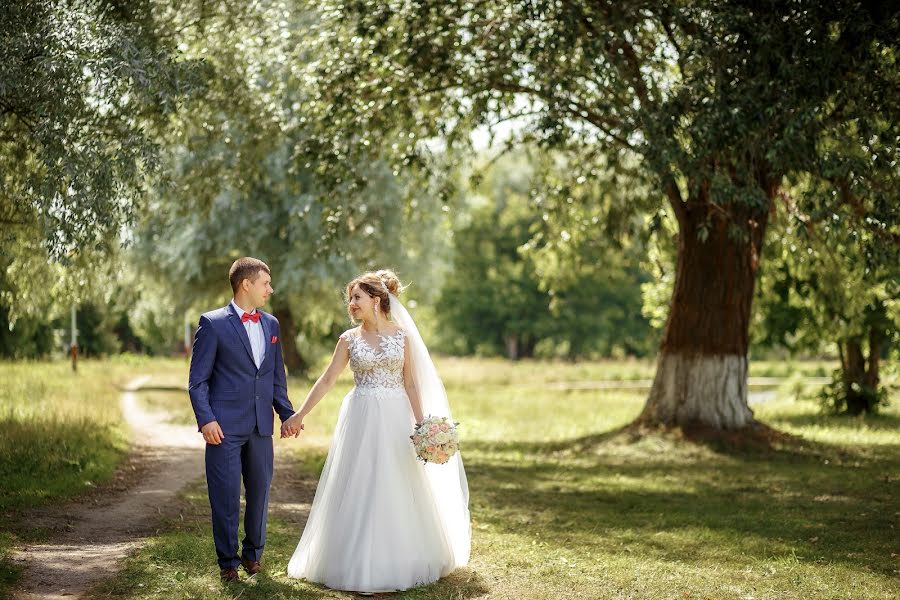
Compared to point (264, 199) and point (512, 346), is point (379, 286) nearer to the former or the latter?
point (264, 199)

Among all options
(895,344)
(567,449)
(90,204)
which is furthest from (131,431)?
(895,344)

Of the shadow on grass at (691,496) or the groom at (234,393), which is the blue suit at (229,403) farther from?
the shadow on grass at (691,496)

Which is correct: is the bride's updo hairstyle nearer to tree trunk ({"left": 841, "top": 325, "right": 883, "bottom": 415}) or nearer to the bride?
the bride

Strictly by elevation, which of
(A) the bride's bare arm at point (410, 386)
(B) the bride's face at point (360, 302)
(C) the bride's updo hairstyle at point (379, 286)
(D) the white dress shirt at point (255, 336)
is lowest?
(A) the bride's bare arm at point (410, 386)

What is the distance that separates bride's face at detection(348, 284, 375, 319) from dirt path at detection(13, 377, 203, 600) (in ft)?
8.16

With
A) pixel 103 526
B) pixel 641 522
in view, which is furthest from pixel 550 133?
pixel 103 526

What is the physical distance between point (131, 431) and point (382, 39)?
7693 mm

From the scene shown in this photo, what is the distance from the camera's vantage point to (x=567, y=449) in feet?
56.9

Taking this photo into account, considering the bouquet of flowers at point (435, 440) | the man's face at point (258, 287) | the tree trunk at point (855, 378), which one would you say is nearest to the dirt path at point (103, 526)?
the man's face at point (258, 287)

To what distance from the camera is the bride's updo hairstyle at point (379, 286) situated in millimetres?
7547

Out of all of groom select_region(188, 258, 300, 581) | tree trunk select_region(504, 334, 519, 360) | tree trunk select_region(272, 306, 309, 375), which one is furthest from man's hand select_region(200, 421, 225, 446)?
tree trunk select_region(504, 334, 519, 360)

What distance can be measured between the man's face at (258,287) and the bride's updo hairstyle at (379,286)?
0.76m

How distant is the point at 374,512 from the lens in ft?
23.5

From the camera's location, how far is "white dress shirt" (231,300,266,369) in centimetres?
692
